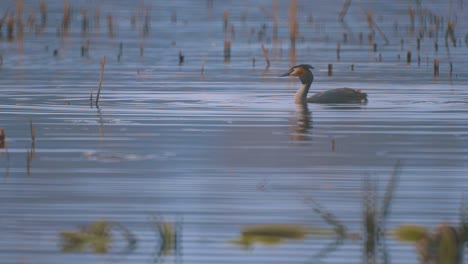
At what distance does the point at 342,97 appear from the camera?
14.3m

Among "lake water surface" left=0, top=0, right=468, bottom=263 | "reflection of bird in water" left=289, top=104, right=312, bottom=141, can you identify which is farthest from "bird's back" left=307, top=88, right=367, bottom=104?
"reflection of bird in water" left=289, top=104, right=312, bottom=141

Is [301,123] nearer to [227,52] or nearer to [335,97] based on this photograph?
[335,97]

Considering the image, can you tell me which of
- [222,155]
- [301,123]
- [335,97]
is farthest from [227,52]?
[222,155]

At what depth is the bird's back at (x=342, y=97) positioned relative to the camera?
560 inches

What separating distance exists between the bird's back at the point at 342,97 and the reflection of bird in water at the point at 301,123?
309 mm

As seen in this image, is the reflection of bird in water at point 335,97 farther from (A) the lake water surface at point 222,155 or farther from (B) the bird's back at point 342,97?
(A) the lake water surface at point 222,155

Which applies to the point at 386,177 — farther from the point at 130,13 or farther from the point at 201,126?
the point at 130,13

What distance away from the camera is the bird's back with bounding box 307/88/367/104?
14.2 m

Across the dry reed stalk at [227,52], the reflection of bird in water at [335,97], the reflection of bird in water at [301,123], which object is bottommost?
the dry reed stalk at [227,52]

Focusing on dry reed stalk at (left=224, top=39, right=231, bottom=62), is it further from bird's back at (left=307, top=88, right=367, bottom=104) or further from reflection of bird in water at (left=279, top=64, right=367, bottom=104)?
bird's back at (left=307, top=88, right=367, bottom=104)

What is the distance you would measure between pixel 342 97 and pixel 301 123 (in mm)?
2086

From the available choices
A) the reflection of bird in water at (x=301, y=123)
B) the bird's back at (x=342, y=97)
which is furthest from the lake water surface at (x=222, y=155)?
the bird's back at (x=342, y=97)

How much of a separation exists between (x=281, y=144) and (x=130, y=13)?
26.2 metres

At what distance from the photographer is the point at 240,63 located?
20.6m
